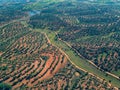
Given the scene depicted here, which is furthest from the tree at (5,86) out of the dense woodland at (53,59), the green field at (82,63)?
the green field at (82,63)

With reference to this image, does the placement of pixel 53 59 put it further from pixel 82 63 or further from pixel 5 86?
pixel 5 86

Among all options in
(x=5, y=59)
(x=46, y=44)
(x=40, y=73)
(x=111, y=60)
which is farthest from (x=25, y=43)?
(x=111, y=60)

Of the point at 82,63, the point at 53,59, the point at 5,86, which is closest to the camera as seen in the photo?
the point at 5,86

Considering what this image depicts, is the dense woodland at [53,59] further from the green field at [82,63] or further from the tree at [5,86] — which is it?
the green field at [82,63]

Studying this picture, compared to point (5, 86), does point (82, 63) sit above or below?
below

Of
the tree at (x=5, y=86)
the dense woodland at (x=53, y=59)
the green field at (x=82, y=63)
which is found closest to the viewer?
the tree at (x=5, y=86)

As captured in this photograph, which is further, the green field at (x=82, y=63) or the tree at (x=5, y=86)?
the green field at (x=82, y=63)

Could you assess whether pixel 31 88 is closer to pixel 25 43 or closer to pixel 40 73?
pixel 40 73

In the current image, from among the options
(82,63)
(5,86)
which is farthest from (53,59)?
(5,86)

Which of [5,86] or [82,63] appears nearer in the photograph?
[5,86]

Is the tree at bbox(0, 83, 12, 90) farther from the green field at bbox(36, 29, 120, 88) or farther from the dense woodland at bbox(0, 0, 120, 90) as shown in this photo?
the green field at bbox(36, 29, 120, 88)

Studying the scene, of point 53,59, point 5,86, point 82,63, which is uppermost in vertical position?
point 5,86

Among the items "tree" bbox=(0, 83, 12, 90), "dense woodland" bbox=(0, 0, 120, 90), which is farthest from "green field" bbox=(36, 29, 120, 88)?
"tree" bbox=(0, 83, 12, 90)
